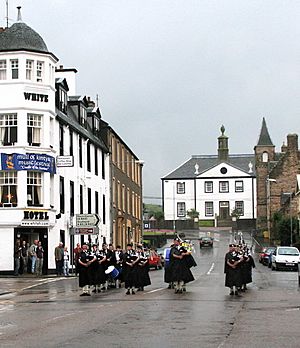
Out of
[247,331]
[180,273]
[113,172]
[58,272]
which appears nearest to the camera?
[247,331]

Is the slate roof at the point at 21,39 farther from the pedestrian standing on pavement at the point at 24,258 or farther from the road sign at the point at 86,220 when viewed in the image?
the pedestrian standing on pavement at the point at 24,258

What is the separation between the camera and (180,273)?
86.5 ft

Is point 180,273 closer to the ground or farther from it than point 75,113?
closer to the ground

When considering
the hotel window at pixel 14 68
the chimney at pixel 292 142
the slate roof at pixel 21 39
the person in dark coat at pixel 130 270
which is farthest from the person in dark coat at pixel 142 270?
the chimney at pixel 292 142

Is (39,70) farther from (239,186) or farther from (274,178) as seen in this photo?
(239,186)

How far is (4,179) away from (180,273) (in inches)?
753

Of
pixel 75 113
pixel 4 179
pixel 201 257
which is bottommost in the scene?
pixel 201 257

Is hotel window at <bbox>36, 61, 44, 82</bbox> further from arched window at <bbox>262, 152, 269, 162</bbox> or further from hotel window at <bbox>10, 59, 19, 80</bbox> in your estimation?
arched window at <bbox>262, 152, 269, 162</bbox>

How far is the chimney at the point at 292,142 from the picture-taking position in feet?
339

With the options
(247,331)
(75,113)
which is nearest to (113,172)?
(75,113)

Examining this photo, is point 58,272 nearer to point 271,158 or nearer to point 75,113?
point 75,113

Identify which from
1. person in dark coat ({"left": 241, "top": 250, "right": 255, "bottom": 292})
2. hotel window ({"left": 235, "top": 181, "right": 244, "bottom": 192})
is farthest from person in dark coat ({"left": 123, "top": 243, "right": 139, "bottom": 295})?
hotel window ({"left": 235, "top": 181, "right": 244, "bottom": 192})

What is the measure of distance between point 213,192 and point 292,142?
27995mm

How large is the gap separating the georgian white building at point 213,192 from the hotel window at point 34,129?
83174 mm
